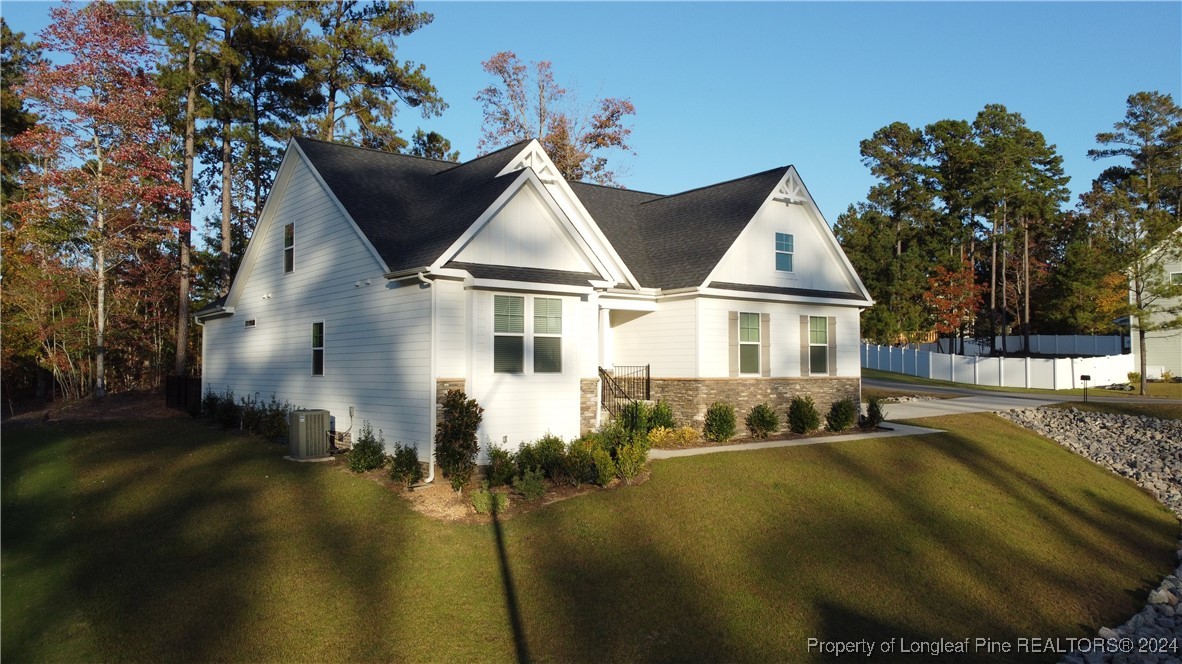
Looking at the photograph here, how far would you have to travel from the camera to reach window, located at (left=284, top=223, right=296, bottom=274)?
17.7m

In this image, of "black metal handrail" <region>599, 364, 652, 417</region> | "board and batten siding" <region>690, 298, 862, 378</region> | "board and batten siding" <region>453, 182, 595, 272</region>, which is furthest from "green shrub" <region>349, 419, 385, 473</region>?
"board and batten siding" <region>690, 298, 862, 378</region>

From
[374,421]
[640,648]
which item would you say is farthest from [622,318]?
[640,648]

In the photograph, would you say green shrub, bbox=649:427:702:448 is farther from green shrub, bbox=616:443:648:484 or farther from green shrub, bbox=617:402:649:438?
green shrub, bbox=616:443:648:484

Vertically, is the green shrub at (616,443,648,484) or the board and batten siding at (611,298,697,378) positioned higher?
the board and batten siding at (611,298,697,378)

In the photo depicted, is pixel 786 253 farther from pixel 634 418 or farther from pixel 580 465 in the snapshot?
pixel 580 465

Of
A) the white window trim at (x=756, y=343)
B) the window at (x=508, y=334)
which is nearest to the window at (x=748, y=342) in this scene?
the white window trim at (x=756, y=343)

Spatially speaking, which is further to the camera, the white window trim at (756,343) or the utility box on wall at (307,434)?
the white window trim at (756,343)

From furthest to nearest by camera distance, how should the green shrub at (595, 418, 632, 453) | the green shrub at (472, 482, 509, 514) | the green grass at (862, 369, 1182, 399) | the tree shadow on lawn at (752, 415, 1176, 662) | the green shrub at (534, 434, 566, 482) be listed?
the green grass at (862, 369, 1182, 399), the green shrub at (595, 418, 632, 453), the green shrub at (534, 434, 566, 482), the green shrub at (472, 482, 509, 514), the tree shadow on lawn at (752, 415, 1176, 662)

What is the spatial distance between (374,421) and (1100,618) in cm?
1198

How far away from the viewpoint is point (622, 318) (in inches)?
775

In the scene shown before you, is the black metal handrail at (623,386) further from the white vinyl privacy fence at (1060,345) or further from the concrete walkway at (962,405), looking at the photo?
the white vinyl privacy fence at (1060,345)

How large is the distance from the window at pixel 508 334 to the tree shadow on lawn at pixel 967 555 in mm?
Answer: 5410

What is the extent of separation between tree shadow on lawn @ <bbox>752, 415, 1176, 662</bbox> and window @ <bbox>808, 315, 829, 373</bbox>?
12.5 feet

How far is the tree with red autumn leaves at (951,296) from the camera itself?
1793 inches
